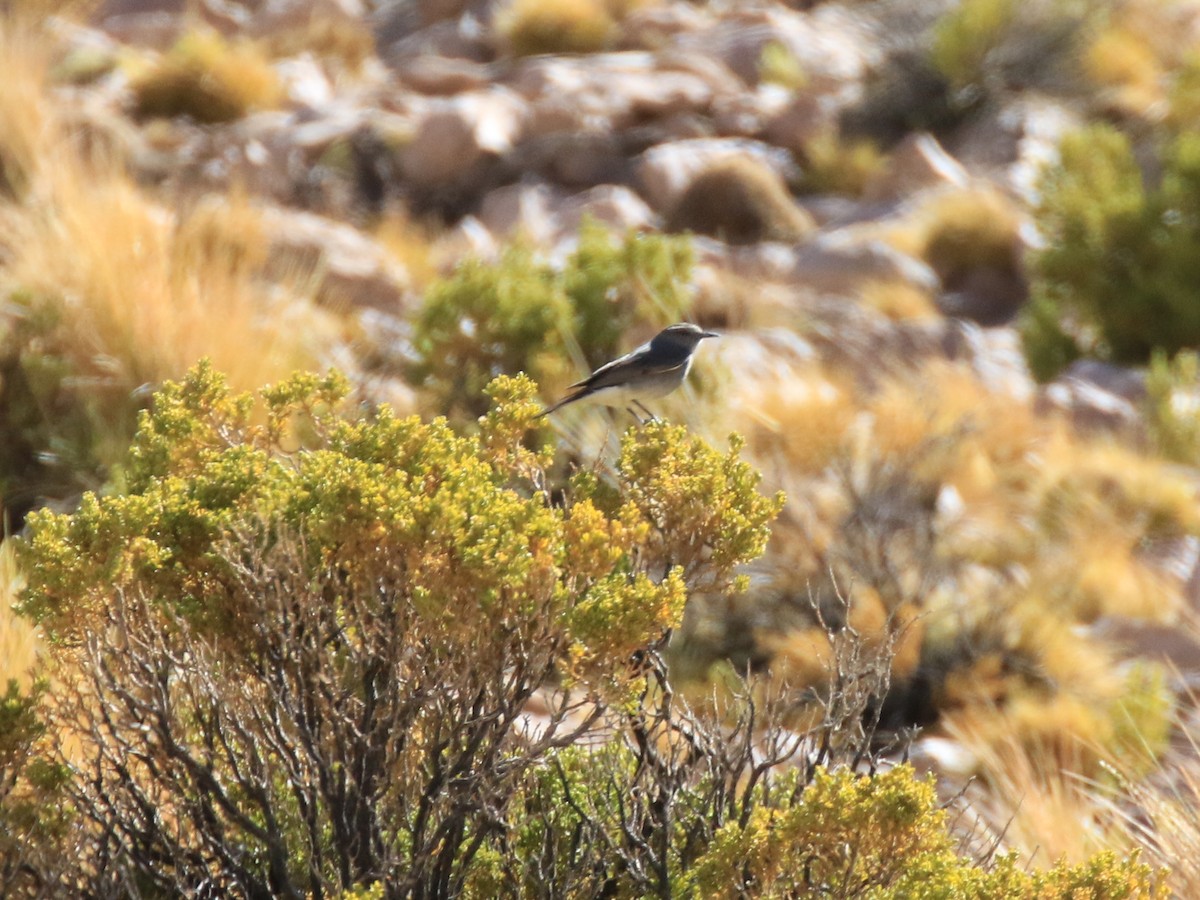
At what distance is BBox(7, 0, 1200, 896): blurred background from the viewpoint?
576cm

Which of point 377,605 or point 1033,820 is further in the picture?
point 1033,820

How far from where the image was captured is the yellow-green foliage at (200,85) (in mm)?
12414

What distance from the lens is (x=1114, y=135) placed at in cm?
1038

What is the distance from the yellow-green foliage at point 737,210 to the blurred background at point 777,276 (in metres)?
0.03

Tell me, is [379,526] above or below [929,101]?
below

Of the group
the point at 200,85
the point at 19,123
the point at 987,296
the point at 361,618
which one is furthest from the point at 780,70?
the point at 361,618

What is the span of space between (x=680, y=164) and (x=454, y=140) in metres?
1.83

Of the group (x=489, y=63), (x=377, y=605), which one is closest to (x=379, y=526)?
(x=377, y=605)

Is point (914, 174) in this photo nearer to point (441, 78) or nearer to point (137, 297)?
point (441, 78)

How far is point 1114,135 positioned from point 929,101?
3386 millimetres

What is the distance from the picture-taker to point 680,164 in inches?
477

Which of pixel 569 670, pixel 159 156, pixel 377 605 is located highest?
pixel 159 156

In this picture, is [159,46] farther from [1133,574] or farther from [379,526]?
[379,526]

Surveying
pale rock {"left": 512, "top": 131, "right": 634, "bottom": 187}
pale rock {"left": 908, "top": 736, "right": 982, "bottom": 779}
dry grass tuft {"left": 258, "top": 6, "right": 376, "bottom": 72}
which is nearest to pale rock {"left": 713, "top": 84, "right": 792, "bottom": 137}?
pale rock {"left": 512, "top": 131, "right": 634, "bottom": 187}
